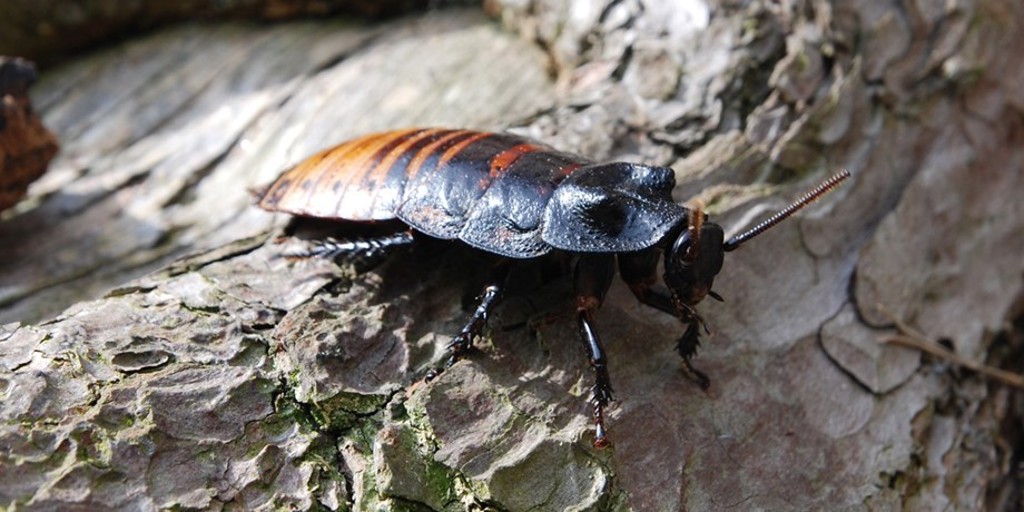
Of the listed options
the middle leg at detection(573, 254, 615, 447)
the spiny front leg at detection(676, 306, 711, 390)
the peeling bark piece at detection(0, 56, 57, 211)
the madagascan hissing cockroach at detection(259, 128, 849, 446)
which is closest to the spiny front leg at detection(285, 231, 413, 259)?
the madagascan hissing cockroach at detection(259, 128, 849, 446)

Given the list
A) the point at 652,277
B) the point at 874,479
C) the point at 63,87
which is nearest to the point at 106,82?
the point at 63,87

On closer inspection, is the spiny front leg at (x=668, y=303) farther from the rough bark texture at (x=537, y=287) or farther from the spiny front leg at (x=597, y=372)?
the spiny front leg at (x=597, y=372)

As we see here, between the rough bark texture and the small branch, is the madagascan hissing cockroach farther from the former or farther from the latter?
the small branch

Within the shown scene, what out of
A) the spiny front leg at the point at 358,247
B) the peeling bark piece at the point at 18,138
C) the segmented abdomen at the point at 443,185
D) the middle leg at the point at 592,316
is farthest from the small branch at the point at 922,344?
the peeling bark piece at the point at 18,138

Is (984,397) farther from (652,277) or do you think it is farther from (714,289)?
(652,277)

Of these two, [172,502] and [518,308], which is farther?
[518,308]

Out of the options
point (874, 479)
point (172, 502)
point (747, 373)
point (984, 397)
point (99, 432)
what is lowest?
point (984, 397)

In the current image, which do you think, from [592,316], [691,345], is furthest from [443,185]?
[691,345]
